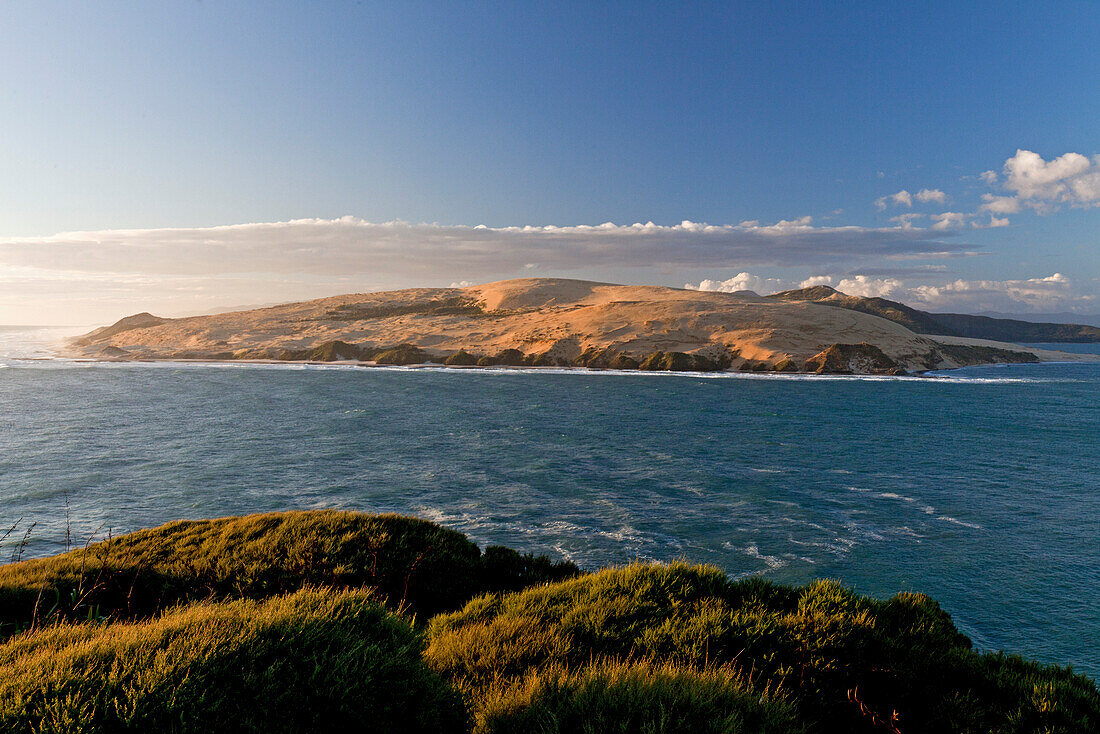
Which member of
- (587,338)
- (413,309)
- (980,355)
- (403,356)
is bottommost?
(403,356)

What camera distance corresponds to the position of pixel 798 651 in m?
8.51

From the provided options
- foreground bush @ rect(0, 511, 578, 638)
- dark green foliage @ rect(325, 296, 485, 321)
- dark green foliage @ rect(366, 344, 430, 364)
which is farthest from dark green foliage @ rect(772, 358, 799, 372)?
foreground bush @ rect(0, 511, 578, 638)

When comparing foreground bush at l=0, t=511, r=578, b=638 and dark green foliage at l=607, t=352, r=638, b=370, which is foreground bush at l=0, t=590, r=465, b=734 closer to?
foreground bush at l=0, t=511, r=578, b=638

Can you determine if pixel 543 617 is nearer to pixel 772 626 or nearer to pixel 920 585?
pixel 772 626

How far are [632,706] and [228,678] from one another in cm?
426

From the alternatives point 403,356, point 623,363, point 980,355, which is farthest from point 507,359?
point 980,355

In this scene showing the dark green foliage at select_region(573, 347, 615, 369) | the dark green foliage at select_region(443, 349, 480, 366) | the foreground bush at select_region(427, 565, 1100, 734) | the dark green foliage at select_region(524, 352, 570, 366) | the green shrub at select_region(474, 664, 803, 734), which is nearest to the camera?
the green shrub at select_region(474, 664, 803, 734)

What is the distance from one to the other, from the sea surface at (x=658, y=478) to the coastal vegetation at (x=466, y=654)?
841cm

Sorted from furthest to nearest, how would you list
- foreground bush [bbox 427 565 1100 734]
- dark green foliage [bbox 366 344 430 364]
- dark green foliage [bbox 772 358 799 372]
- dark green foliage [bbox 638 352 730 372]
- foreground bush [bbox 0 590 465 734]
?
dark green foliage [bbox 366 344 430 364] < dark green foliage [bbox 638 352 730 372] < dark green foliage [bbox 772 358 799 372] < foreground bush [bbox 427 565 1100 734] < foreground bush [bbox 0 590 465 734]

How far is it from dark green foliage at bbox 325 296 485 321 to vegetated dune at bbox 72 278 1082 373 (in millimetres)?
1025

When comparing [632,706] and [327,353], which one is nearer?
[632,706]

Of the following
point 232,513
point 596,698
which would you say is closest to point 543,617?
point 596,698

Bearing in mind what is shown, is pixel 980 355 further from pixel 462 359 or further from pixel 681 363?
pixel 462 359

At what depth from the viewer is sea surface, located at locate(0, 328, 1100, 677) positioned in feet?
64.5
